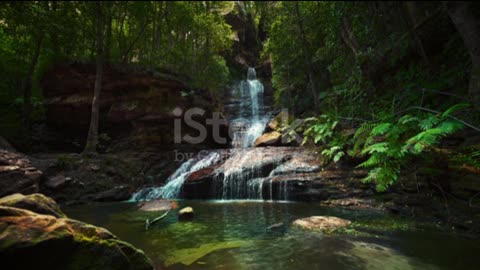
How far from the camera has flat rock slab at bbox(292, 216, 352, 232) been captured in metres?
6.21

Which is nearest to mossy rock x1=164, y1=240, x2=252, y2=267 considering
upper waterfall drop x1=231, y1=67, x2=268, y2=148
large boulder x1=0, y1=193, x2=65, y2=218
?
large boulder x1=0, y1=193, x2=65, y2=218

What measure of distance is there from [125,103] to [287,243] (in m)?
13.5

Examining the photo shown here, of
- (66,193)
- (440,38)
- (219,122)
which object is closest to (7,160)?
(66,193)

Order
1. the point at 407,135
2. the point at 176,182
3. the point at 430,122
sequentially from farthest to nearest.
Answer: the point at 176,182 < the point at 407,135 < the point at 430,122

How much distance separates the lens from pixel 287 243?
550 cm

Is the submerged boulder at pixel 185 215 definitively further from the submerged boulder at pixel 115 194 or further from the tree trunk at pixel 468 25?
the tree trunk at pixel 468 25

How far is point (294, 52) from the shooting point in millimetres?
16750

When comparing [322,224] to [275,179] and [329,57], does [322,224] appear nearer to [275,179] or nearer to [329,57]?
[275,179]

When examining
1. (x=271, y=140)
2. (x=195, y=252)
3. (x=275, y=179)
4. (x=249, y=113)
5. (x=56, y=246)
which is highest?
(x=249, y=113)

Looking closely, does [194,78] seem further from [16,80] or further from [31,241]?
[31,241]

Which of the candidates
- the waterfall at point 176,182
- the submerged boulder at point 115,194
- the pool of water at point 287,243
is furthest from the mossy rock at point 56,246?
the waterfall at point 176,182

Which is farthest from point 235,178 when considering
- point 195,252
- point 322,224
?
point 195,252
